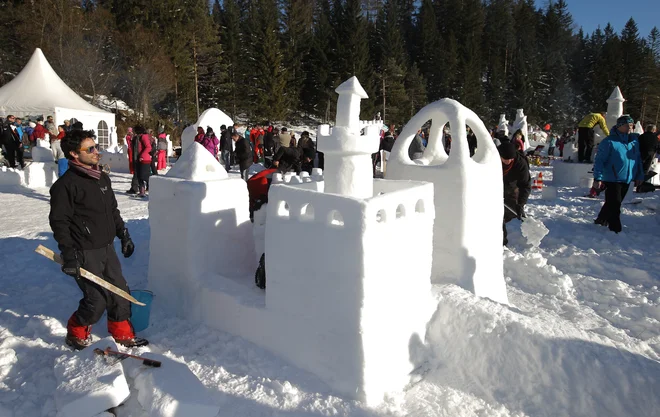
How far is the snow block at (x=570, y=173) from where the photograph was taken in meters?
12.2

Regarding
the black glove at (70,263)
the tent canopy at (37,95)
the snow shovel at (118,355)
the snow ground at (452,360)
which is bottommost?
the snow ground at (452,360)

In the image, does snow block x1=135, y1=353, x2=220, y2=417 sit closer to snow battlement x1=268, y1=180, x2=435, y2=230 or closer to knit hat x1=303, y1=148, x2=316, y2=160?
snow battlement x1=268, y1=180, x2=435, y2=230

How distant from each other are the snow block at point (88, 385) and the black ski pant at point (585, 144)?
12.8 metres

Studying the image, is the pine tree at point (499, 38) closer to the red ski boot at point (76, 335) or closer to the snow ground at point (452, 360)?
the snow ground at point (452, 360)

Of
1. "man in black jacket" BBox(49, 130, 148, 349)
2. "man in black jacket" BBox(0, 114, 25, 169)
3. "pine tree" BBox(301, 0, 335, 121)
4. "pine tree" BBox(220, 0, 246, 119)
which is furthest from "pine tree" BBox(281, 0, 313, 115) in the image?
"man in black jacket" BBox(49, 130, 148, 349)

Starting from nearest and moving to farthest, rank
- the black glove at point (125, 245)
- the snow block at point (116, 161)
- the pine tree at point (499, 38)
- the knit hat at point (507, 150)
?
the black glove at point (125, 245), the knit hat at point (507, 150), the snow block at point (116, 161), the pine tree at point (499, 38)

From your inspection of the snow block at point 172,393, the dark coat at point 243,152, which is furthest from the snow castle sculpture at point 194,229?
the dark coat at point 243,152

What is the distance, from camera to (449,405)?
9.95 feet

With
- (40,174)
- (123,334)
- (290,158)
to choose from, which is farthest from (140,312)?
(40,174)

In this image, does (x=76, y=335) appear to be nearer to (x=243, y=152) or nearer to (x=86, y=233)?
(x=86, y=233)

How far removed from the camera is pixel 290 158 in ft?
28.6

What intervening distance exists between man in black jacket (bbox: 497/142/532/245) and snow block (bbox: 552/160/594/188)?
6.47m

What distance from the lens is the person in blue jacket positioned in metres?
6.91

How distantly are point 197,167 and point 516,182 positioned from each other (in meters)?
4.47
